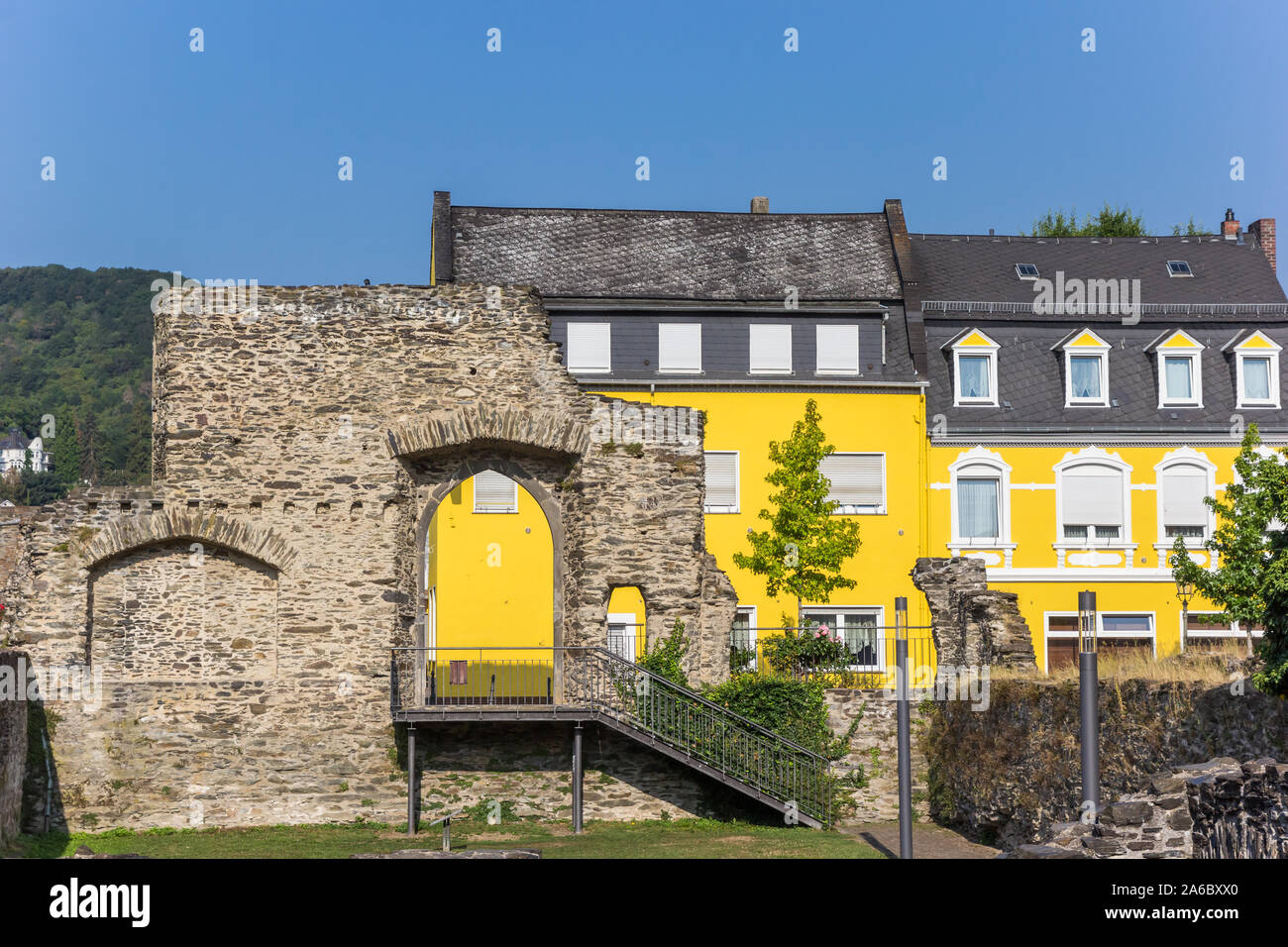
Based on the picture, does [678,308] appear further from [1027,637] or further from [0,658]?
[0,658]

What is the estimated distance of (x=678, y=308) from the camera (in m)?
34.5

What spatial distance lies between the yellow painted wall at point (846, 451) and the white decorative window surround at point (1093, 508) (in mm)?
3255

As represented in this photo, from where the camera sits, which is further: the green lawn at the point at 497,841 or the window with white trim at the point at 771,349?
the window with white trim at the point at 771,349

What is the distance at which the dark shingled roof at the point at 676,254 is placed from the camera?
116ft

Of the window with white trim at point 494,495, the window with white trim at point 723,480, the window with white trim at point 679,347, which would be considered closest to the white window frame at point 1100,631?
the window with white trim at point 723,480

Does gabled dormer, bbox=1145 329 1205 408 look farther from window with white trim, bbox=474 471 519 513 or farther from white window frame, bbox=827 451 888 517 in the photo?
window with white trim, bbox=474 471 519 513

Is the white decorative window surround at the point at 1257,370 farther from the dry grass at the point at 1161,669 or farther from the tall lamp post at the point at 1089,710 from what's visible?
the tall lamp post at the point at 1089,710

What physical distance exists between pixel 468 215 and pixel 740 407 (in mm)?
8304

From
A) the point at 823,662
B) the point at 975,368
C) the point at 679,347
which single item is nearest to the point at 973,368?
the point at 975,368

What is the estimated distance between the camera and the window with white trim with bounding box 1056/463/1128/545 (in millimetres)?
34562

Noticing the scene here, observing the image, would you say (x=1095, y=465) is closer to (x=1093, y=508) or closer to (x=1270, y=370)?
(x=1093, y=508)

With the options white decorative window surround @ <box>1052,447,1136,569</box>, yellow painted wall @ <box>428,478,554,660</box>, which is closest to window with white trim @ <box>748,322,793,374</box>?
yellow painted wall @ <box>428,478,554,660</box>

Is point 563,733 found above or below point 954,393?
below
